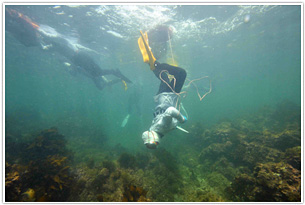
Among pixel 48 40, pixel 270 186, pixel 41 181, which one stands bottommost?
pixel 41 181

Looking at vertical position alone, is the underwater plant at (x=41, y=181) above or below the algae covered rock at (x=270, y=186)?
below

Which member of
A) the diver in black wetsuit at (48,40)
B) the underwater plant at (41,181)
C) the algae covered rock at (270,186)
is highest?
the diver in black wetsuit at (48,40)

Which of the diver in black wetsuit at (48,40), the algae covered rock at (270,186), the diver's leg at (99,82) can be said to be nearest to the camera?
the algae covered rock at (270,186)

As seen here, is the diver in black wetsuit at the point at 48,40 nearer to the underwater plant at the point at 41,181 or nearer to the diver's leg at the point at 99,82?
the diver's leg at the point at 99,82

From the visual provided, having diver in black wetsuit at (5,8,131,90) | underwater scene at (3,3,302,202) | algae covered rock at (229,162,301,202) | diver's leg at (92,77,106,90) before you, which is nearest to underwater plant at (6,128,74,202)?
underwater scene at (3,3,302,202)

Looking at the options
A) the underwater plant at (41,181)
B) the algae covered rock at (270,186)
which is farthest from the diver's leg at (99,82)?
the algae covered rock at (270,186)

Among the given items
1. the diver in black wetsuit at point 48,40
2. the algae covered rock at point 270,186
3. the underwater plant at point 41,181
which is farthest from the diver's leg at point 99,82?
the algae covered rock at point 270,186

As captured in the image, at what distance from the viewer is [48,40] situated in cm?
1442

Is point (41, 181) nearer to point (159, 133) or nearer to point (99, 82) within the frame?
point (159, 133)

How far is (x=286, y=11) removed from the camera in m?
13.5

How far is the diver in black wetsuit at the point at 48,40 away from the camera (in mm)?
11509

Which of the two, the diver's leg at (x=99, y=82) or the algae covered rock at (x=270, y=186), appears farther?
the diver's leg at (x=99, y=82)

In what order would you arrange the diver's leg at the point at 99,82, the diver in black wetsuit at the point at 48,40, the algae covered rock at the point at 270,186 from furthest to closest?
the diver's leg at the point at 99,82, the diver in black wetsuit at the point at 48,40, the algae covered rock at the point at 270,186

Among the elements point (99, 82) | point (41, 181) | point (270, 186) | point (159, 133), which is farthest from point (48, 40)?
point (270, 186)
